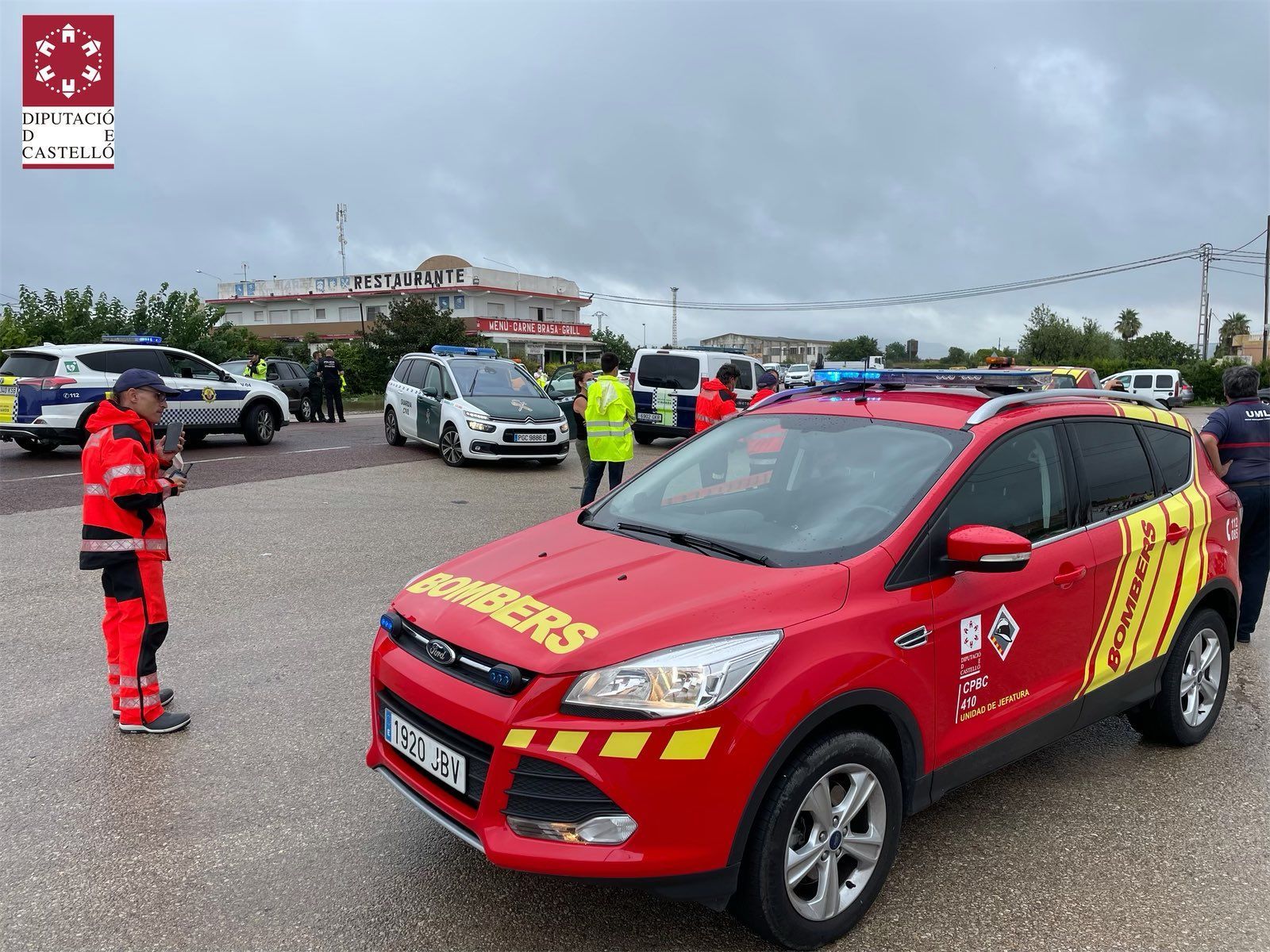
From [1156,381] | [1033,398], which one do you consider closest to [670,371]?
[1033,398]

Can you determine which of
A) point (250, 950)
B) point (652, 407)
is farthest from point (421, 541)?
point (652, 407)

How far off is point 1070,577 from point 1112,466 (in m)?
0.71

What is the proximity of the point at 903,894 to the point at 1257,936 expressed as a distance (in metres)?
1.08

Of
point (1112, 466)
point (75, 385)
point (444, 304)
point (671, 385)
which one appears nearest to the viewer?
point (1112, 466)

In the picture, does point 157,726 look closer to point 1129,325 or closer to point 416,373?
point 416,373

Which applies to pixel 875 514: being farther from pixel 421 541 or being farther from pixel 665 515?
pixel 421 541

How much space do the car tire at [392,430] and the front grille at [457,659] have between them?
14.5 metres

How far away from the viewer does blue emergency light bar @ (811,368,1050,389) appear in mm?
3951

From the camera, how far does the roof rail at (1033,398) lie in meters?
3.36

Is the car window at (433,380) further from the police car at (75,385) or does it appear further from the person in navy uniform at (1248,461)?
the person in navy uniform at (1248,461)

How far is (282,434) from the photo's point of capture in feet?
63.5

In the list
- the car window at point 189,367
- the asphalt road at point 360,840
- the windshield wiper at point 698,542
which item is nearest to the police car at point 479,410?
the car window at point 189,367

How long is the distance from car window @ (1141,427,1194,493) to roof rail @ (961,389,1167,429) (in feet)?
0.58

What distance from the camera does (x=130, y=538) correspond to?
4098mm
